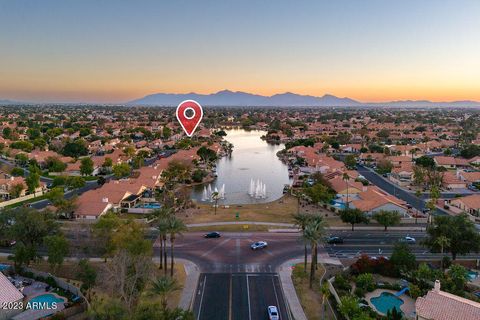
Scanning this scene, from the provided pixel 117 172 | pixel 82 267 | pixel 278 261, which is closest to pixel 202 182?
pixel 117 172

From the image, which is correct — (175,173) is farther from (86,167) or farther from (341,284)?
(341,284)

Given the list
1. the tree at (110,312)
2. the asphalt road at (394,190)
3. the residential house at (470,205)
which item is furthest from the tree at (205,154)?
the tree at (110,312)

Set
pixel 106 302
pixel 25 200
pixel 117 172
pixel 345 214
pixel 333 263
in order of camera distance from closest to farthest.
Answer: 1. pixel 106 302
2. pixel 333 263
3. pixel 345 214
4. pixel 25 200
5. pixel 117 172

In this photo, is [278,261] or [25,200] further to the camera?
[25,200]

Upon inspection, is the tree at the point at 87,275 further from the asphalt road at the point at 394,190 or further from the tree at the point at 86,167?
the tree at the point at 86,167

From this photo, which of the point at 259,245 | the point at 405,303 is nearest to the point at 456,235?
the point at 405,303

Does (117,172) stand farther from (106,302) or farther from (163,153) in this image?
(106,302)
